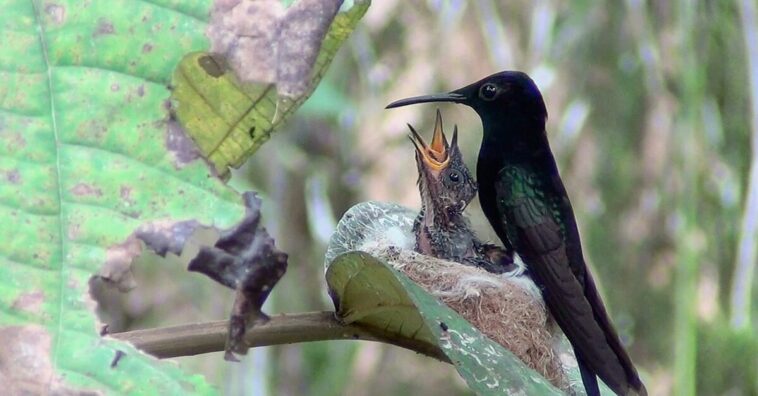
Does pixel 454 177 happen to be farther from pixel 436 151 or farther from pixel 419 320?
pixel 419 320

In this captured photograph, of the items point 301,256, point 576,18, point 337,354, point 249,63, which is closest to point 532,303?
point 249,63

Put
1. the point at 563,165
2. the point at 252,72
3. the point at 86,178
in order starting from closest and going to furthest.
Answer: the point at 86,178, the point at 252,72, the point at 563,165

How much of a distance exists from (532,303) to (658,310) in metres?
2.72

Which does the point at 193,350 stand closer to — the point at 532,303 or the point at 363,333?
the point at 363,333

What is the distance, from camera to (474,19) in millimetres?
5184

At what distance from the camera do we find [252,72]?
1097mm

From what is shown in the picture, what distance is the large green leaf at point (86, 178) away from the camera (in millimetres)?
903

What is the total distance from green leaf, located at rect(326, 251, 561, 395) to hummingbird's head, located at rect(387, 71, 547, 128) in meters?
1.40

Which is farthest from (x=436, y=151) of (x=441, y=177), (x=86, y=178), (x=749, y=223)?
(x=86, y=178)

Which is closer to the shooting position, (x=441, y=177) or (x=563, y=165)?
(x=441, y=177)

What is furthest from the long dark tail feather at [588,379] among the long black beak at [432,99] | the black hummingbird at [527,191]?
the long black beak at [432,99]

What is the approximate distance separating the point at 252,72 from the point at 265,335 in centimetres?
47

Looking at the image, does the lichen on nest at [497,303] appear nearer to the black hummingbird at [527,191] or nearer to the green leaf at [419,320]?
the black hummingbird at [527,191]

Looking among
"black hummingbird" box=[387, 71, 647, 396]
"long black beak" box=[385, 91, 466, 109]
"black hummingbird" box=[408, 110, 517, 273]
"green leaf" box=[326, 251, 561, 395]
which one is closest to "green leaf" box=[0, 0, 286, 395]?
"green leaf" box=[326, 251, 561, 395]
